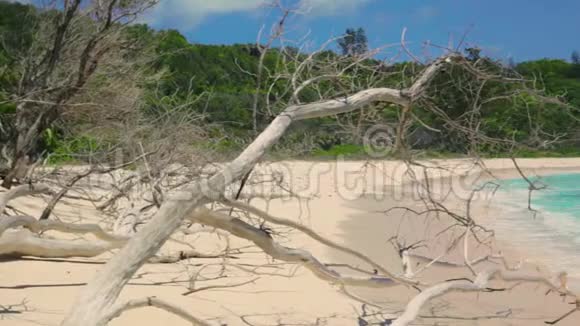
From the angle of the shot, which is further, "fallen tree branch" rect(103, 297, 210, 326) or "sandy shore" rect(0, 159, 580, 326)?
"sandy shore" rect(0, 159, 580, 326)

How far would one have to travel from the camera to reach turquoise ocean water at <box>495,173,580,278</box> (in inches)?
322

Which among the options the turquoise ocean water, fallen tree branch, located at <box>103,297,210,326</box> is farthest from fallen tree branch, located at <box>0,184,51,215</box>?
the turquoise ocean water

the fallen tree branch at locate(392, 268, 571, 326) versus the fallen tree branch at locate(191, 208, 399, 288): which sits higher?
the fallen tree branch at locate(191, 208, 399, 288)

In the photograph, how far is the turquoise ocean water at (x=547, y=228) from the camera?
26.8 feet

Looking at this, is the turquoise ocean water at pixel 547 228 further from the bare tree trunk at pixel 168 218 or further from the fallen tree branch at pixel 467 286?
the bare tree trunk at pixel 168 218

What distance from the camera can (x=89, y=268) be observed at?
5246 mm

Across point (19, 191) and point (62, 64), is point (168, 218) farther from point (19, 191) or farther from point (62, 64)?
point (62, 64)

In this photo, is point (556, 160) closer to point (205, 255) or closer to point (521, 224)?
point (521, 224)

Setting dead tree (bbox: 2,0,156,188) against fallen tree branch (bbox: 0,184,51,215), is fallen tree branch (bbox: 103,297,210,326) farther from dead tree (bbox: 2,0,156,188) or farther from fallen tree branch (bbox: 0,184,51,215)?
dead tree (bbox: 2,0,156,188)

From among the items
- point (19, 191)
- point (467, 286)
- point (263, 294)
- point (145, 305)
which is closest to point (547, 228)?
point (263, 294)

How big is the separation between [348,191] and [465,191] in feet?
11.1

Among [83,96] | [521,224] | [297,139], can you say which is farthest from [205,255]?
[521,224]

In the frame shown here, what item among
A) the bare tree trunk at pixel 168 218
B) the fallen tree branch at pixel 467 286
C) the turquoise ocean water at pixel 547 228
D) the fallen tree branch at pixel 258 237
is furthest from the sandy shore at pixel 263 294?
the bare tree trunk at pixel 168 218

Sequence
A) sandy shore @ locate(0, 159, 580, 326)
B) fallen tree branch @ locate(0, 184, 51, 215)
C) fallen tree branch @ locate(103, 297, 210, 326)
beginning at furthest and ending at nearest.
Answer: fallen tree branch @ locate(0, 184, 51, 215) → sandy shore @ locate(0, 159, 580, 326) → fallen tree branch @ locate(103, 297, 210, 326)
